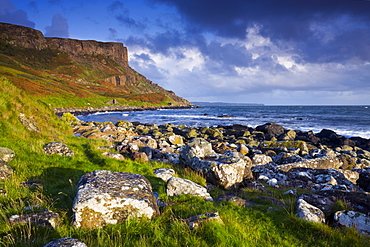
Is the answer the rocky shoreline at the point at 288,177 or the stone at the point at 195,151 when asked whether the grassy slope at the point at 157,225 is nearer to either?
the rocky shoreline at the point at 288,177

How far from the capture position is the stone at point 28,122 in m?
13.5

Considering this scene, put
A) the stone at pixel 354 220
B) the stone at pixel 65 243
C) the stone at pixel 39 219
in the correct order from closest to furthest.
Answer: the stone at pixel 65 243 → the stone at pixel 39 219 → the stone at pixel 354 220

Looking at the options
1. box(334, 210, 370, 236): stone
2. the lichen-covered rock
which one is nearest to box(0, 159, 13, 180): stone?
the lichen-covered rock

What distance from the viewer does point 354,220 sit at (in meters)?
5.17

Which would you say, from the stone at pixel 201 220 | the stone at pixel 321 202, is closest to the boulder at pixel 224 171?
the stone at pixel 321 202

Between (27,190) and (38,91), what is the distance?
297 ft

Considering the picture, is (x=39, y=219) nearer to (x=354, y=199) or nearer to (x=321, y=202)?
(x=321, y=202)

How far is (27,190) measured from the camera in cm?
599

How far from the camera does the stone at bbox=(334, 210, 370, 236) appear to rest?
498 centimetres

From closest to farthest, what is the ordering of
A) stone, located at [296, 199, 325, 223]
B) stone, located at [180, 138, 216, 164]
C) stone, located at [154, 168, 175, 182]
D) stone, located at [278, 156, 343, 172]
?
1. stone, located at [296, 199, 325, 223]
2. stone, located at [154, 168, 175, 182]
3. stone, located at [180, 138, 216, 164]
4. stone, located at [278, 156, 343, 172]

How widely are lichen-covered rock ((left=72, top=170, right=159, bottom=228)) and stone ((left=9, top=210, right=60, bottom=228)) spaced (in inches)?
19.1

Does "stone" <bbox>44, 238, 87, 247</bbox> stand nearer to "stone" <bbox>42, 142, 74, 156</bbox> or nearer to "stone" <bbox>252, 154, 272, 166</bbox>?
"stone" <bbox>42, 142, 74, 156</bbox>

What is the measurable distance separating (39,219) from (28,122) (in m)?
12.8

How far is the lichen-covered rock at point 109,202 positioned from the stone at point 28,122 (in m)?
11.6
